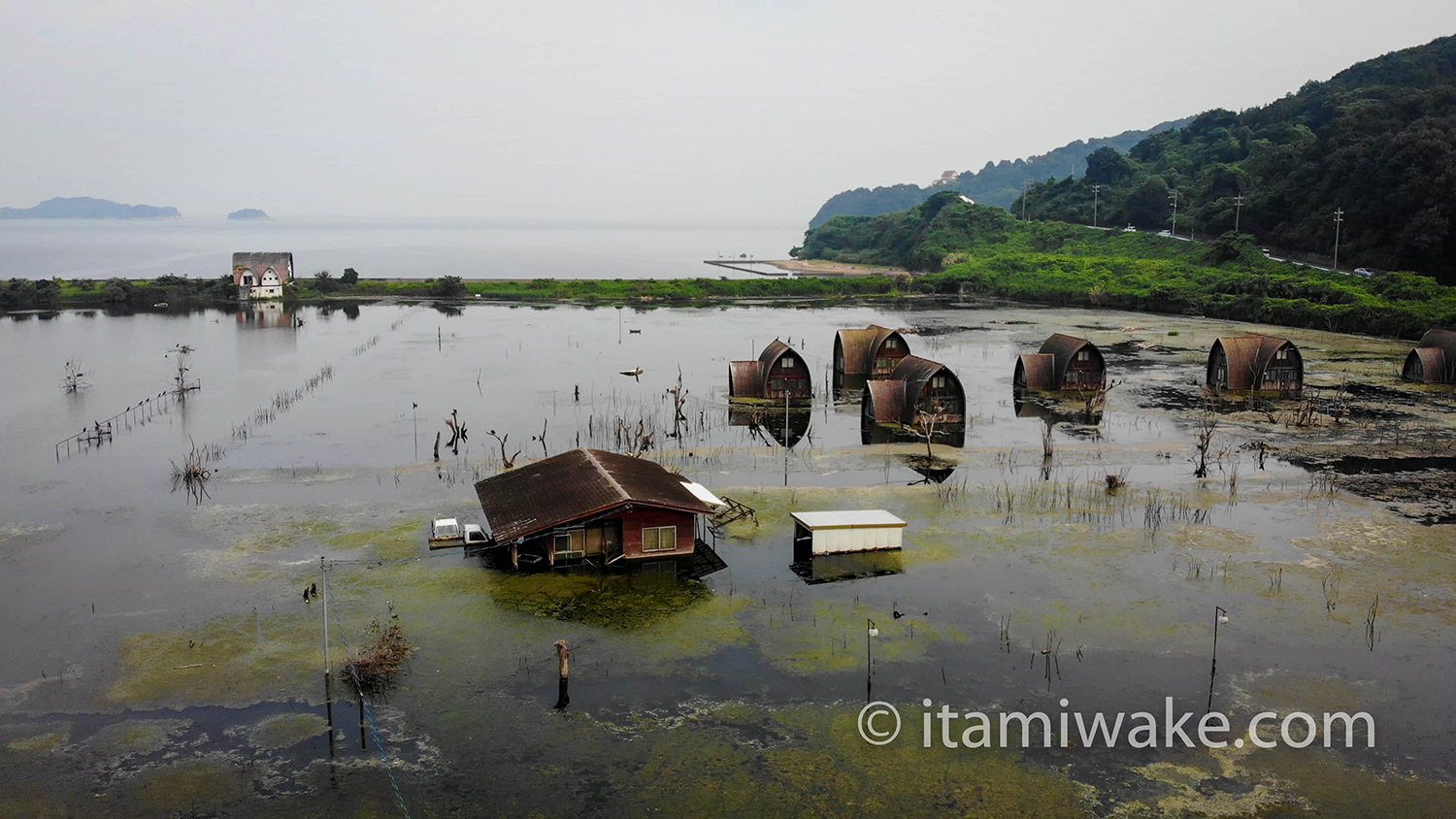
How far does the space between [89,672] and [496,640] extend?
814 cm

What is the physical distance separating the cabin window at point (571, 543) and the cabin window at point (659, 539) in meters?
1.62

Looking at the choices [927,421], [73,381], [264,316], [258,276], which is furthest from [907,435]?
[258,276]

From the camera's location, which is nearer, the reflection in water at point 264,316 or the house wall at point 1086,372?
the house wall at point 1086,372

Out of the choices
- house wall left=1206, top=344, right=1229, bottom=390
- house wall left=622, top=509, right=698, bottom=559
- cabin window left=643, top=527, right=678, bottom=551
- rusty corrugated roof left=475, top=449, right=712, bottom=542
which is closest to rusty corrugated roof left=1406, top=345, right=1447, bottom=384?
house wall left=1206, top=344, right=1229, bottom=390

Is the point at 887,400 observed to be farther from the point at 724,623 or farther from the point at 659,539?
the point at 724,623

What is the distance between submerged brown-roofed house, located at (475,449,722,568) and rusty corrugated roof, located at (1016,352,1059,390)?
97.4 ft

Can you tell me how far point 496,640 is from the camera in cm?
2230

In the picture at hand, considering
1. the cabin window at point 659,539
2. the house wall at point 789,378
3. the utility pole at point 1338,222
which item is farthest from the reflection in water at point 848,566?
the utility pole at point 1338,222

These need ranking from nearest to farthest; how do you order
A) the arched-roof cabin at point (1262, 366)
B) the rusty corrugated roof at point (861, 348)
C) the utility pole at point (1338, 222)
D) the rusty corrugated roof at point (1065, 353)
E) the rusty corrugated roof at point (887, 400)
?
the rusty corrugated roof at point (887, 400)
the arched-roof cabin at point (1262, 366)
the rusty corrugated roof at point (1065, 353)
the rusty corrugated roof at point (861, 348)
the utility pole at point (1338, 222)

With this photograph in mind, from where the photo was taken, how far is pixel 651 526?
2706 cm

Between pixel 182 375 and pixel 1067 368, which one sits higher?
pixel 1067 368

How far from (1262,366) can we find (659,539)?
37288 mm

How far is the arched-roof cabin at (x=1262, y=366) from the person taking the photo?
5056 cm

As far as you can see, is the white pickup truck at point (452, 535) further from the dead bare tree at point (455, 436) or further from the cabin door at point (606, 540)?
the dead bare tree at point (455, 436)
